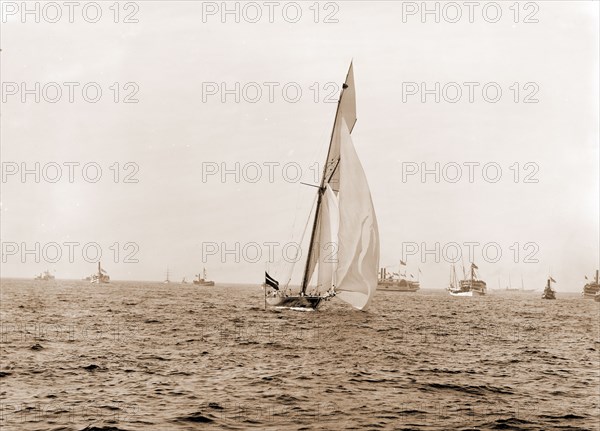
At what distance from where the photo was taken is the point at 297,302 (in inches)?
2357

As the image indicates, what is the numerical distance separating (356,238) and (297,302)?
10.7 meters

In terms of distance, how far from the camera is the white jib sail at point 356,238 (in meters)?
52.6

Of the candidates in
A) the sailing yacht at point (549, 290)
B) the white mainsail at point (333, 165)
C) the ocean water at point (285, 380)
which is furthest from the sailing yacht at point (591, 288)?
the ocean water at point (285, 380)

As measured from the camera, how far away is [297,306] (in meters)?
60.5

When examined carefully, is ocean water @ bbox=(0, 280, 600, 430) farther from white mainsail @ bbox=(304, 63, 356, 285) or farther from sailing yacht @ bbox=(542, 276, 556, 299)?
sailing yacht @ bbox=(542, 276, 556, 299)

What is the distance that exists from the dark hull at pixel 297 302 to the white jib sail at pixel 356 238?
3661 mm

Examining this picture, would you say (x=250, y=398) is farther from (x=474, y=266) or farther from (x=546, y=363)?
(x=474, y=266)

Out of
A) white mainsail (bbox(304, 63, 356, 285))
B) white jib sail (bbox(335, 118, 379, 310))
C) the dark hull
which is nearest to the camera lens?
white jib sail (bbox(335, 118, 379, 310))

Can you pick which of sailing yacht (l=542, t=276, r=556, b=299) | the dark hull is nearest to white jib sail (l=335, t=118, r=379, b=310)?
the dark hull

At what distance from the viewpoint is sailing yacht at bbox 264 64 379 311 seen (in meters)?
52.8

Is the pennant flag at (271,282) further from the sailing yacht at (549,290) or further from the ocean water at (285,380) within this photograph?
the sailing yacht at (549,290)

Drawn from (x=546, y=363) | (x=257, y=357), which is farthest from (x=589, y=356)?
(x=257, y=357)

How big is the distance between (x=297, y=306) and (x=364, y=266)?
34.9ft

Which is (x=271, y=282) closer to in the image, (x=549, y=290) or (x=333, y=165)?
(x=333, y=165)
